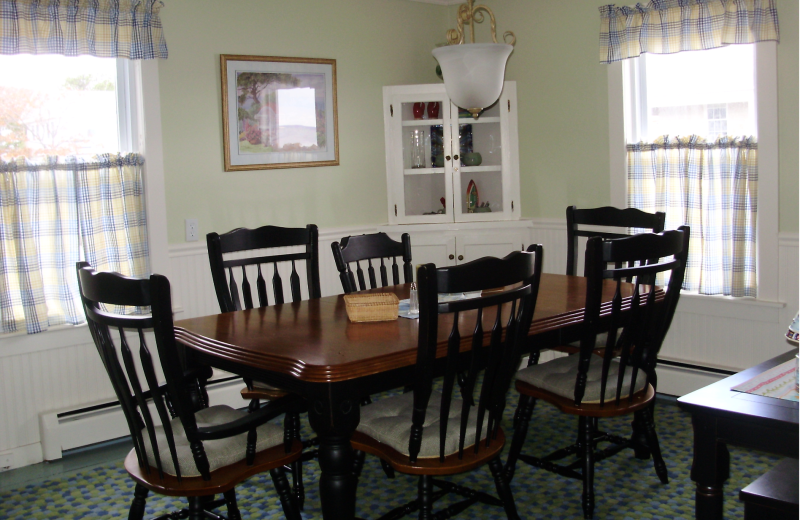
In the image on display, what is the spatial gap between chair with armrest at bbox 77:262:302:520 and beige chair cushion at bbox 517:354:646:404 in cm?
91

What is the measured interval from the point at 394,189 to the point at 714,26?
6.17 feet

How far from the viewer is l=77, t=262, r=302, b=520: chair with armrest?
1.87m

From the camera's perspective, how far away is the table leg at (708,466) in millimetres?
1712

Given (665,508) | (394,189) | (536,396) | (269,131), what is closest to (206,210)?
(269,131)

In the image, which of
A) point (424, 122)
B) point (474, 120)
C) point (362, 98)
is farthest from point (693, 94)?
point (362, 98)

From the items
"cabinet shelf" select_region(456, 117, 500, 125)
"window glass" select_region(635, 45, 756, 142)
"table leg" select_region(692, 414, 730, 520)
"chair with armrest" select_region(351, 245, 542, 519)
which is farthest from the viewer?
"cabinet shelf" select_region(456, 117, 500, 125)

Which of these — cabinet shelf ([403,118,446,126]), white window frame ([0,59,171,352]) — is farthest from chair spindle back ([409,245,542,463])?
cabinet shelf ([403,118,446,126])

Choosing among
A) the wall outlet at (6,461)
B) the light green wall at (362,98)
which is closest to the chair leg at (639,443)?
the light green wall at (362,98)

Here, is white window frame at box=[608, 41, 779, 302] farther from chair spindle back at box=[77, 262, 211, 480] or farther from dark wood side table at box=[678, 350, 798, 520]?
chair spindle back at box=[77, 262, 211, 480]

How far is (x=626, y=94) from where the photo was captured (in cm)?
394

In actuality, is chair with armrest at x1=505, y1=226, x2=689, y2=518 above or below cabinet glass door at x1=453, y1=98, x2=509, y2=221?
below

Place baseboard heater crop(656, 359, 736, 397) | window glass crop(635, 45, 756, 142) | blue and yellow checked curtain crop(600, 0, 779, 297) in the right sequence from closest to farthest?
blue and yellow checked curtain crop(600, 0, 779, 297) < window glass crop(635, 45, 756, 142) < baseboard heater crop(656, 359, 736, 397)

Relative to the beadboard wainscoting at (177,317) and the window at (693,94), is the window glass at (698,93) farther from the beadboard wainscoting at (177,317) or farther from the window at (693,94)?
the beadboard wainscoting at (177,317)

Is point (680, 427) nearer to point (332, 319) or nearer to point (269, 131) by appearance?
point (332, 319)
